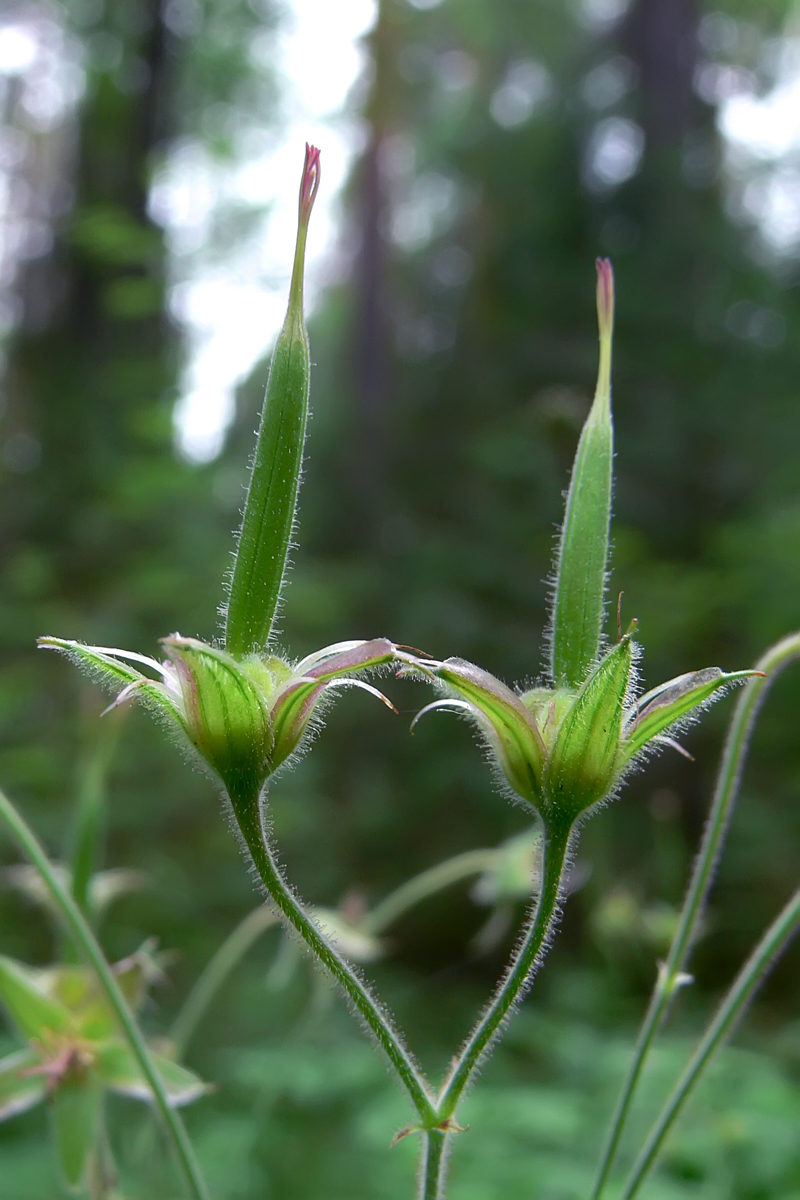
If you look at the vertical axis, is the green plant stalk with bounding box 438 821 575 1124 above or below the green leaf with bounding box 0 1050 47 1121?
above

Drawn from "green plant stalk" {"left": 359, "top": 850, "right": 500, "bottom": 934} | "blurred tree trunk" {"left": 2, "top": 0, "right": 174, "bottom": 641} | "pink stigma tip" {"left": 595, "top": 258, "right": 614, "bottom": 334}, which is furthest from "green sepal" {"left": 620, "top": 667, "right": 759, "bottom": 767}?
"blurred tree trunk" {"left": 2, "top": 0, "right": 174, "bottom": 641}

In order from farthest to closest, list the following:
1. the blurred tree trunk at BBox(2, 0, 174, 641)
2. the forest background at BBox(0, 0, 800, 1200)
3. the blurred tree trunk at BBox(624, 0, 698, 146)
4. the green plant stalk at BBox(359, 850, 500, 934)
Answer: the blurred tree trunk at BBox(624, 0, 698, 146), the blurred tree trunk at BBox(2, 0, 174, 641), the forest background at BBox(0, 0, 800, 1200), the green plant stalk at BBox(359, 850, 500, 934)

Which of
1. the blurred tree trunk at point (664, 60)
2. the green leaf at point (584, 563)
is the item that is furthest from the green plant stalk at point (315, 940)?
the blurred tree trunk at point (664, 60)

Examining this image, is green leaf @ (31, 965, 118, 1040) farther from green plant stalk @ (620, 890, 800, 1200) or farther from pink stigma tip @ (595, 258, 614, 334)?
pink stigma tip @ (595, 258, 614, 334)

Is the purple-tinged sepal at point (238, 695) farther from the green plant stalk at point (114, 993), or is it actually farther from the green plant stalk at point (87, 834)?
Answer: the green plant stalk at point (87, 834)

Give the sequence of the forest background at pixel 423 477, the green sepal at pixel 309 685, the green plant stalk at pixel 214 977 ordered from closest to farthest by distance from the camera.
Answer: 1. the green sepal at pixel 309 685
2. the green plant stalk at pixel 214 977
3. the forest background at pixel 423 477

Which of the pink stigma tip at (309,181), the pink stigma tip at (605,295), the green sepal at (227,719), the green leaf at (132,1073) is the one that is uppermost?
the pink stigma tip at (309,181)

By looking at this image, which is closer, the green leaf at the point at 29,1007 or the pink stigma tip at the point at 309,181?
the pink stigma tip at the point at 309,181
